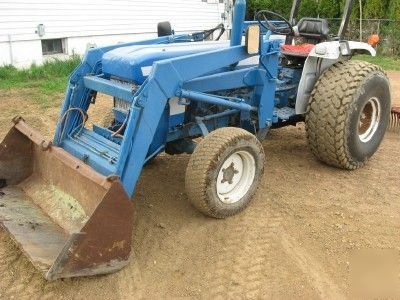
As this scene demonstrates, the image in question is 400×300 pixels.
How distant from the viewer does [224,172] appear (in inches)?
153

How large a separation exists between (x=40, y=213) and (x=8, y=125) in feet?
11.3

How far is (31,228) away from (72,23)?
8.65 metres

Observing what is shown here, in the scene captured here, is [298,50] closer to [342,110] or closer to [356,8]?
[342,110]

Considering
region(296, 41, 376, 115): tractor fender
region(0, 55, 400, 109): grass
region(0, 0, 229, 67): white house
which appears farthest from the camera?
region(0, 0, 229, 67): white house

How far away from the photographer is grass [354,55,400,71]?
505 inches

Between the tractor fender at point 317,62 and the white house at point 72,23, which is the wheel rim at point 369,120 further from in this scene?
the white house at point 72,23

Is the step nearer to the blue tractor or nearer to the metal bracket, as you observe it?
the blue tractor

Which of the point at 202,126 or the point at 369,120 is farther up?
the point at 202,126

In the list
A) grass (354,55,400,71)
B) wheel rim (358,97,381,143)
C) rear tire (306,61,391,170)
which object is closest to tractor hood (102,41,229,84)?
rear tire (306,61,391,170)

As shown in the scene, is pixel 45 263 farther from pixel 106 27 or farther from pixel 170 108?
pixel 106 27

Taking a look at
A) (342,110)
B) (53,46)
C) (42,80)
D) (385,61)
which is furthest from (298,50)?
(385,61)

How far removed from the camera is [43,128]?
659cm

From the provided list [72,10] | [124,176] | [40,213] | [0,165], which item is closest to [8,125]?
[0,165]

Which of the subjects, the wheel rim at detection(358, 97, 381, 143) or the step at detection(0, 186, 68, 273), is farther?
the wheel rim at detection(358, 97, 381, 143)
